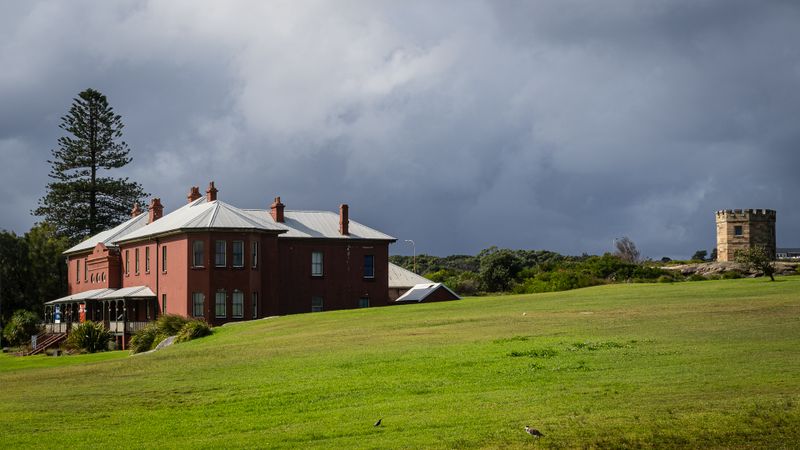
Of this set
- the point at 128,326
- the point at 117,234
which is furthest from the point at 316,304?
the point at 117,234

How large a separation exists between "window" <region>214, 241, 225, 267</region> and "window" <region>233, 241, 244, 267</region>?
71 centimetres

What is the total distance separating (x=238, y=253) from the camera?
61719 millimetres

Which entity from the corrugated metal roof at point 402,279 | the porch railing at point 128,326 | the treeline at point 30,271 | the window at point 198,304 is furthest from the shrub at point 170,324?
the treeline at point 30,271

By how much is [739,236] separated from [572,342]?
3035 inches

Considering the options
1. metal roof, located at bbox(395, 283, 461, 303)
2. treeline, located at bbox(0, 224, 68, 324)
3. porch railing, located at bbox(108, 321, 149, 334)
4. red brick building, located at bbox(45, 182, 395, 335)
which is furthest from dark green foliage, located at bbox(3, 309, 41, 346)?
metal roof, located at bbox(395, 283, 461, 303)

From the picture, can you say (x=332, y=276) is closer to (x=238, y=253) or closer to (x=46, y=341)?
(x=238, y=253)

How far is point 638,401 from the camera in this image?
18.9 meters

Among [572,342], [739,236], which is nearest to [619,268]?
[739,236]

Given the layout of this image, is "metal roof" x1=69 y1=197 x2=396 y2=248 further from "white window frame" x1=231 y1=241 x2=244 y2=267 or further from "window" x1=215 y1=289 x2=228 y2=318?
"window" x1=215 y1=289 x2=228 y2=318

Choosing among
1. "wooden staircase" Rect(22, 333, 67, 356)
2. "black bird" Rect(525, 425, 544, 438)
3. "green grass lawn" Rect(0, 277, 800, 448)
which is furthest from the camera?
"wooden staircase" Rect(22, 333, 67, 356)

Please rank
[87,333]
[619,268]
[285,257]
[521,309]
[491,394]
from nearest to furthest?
[491,394] < [521,309] < [87,333] < [285,257] < [619,268]

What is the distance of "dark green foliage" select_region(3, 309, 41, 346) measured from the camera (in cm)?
7481

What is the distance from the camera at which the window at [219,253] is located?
200ft

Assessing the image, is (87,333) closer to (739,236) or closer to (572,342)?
(572,342)
